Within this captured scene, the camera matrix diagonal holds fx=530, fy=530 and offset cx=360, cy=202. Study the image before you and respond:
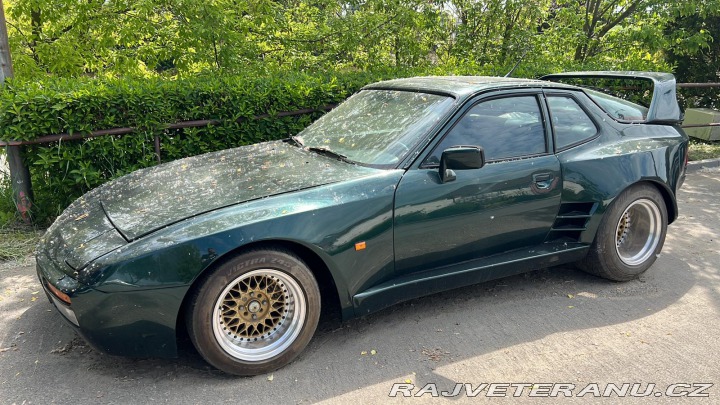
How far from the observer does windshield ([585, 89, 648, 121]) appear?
418 centimetres

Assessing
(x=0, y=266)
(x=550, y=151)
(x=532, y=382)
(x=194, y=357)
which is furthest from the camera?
(x=0, y=266)

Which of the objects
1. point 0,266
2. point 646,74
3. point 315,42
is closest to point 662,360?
point 646,74

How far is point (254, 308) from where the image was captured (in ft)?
9.48

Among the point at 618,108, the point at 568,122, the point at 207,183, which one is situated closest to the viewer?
the point at 207,183

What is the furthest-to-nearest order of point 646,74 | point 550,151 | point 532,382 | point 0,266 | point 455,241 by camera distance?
1. point 646,74
2. point 0,266
3. point 550,151
4. point 455,241
5. point 532,382

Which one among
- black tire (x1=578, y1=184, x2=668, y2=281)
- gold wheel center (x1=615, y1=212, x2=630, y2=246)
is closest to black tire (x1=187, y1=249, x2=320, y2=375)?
black tire (x1=578, y1=184, x2=668, y2=281)

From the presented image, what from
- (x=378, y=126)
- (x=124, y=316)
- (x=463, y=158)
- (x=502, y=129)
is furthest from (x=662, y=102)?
(x=124, y=316)

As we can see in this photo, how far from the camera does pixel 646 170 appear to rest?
3992 millimetres

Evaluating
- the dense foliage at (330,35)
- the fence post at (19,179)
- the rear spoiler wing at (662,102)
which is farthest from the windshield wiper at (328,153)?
the dense foliage at (330,35)

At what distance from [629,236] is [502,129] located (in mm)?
1536

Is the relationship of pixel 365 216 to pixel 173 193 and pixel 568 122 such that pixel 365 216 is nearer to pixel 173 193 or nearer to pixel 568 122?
pixel 173 193

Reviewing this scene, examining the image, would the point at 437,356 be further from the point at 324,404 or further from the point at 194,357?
the point at 194,357

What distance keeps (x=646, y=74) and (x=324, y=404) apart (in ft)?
12.9

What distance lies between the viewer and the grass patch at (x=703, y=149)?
8532 mm
